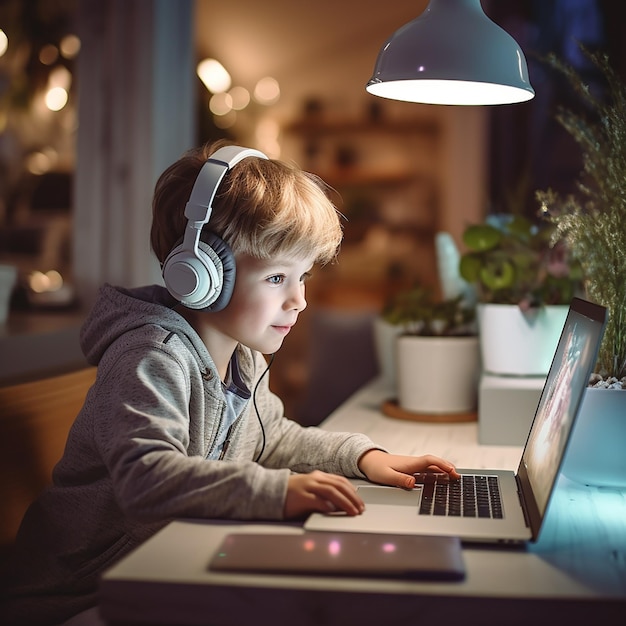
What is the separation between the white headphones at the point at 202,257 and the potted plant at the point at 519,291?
69 cm

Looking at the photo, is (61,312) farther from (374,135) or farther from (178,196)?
(374,135)

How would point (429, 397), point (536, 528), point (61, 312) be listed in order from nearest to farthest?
point (536, 528) < point (429, 397) < point (61, 312)

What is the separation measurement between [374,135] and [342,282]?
119cm

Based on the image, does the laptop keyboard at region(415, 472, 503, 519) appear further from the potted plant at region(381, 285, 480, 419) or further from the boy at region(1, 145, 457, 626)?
the potted plant at region(381, 285, 480, 419)

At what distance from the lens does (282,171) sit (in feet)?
3.84

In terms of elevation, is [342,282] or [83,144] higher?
[83,144]

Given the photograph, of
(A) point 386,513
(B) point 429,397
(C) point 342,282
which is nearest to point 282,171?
(A) point 386,513

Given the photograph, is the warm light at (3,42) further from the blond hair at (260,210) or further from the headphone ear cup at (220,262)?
the headphone ear cup at (220,262)

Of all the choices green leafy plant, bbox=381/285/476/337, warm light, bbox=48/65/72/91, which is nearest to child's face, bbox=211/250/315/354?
green leafy plant, bbox=381/285/476/337

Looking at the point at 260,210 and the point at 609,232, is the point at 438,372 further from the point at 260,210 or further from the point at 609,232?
the point at 260,210

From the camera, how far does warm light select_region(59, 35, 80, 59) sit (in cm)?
274

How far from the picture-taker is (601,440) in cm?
108

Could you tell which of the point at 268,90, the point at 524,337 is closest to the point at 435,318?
the point at 524,337

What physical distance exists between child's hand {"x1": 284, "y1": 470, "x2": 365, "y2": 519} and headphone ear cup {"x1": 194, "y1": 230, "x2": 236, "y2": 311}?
11.3 inches
